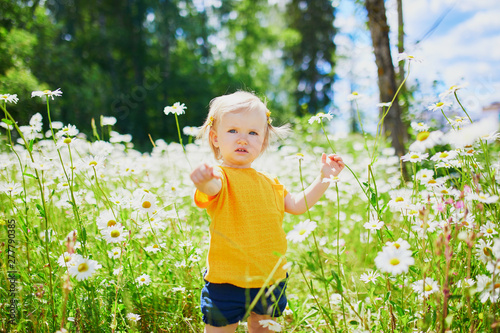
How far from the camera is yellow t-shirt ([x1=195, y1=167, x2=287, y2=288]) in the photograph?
1446mm

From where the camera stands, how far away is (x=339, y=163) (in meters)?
1.67

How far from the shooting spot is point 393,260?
42.3 inches

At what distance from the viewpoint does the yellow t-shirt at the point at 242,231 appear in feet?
4.75

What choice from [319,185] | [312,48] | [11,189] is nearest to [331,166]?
[319,185]

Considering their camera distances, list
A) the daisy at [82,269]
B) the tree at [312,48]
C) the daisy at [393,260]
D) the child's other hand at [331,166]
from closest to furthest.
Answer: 1. the daisy at [393,260]
2. the daisy at [82,269]
3. the child's other hand at [331,166]
4. the tree at [312,48]

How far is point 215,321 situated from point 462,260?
1.05 meters

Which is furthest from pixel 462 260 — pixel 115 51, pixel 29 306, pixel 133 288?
pixel 115 51

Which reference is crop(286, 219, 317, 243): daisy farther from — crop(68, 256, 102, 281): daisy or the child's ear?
crop(68, 256, 102, 281): daisy

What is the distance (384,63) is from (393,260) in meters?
3.26

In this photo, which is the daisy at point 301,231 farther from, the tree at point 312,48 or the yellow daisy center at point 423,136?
the tree at point 312,48

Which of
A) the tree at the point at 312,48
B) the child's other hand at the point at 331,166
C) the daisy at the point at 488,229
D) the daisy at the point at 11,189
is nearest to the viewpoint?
the daisy at the point at 488,229

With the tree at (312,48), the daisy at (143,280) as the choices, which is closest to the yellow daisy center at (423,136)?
the daisy at (143,280)

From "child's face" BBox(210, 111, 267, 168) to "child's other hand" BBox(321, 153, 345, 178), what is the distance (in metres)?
0.33

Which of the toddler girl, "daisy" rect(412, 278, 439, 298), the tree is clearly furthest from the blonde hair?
the tree
